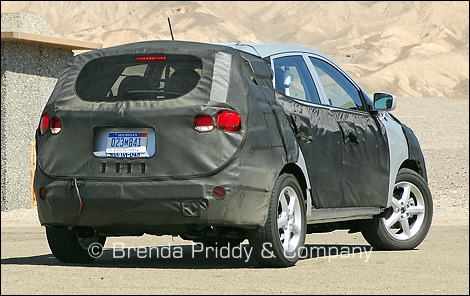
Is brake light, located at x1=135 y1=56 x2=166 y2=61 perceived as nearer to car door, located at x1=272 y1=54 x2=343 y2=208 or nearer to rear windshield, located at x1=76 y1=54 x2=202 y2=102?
rear windshield, located at x1=76 y1=54 x2=202 y2=102

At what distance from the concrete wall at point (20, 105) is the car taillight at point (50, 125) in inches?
446

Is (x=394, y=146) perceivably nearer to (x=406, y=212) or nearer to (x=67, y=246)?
(x=406, y=212)

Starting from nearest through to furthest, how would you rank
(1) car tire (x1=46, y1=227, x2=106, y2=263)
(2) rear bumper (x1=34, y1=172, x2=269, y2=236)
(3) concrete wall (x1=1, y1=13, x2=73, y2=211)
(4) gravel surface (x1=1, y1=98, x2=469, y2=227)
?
(2) rear bumper (x1=34, y1=172, x2=269, y2=236), (1) car tire (x1=46, y1=227, x2=106, y2=263), (4) gravel surface (x1=1, y1=98, x2=469, y2=227), (3) concrete wall (x1=1, y1=13, x2=73, y2=211)

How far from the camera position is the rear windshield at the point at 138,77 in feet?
27.7

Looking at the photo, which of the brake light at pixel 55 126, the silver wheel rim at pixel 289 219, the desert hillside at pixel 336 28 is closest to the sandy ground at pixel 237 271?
the silver wheel rim at pixel 289 219

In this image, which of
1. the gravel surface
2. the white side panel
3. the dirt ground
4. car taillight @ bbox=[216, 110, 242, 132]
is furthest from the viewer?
the gravel surface

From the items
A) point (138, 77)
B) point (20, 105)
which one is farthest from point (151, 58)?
point (20, 105)

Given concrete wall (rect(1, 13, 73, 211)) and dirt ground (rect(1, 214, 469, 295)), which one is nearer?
dirt ground (rect(1, 214, 469, 295))

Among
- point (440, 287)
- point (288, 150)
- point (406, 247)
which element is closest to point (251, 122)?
point (288, 150)

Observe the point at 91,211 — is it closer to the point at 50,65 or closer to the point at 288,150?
the point at 288,150

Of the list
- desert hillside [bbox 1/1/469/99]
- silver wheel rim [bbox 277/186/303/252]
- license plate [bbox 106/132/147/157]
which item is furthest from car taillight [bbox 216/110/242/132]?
desert hillside [bbox 1/1/469/99]

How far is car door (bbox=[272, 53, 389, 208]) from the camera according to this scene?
918cm

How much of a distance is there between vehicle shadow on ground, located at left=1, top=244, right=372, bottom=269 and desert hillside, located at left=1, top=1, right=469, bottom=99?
6072cm

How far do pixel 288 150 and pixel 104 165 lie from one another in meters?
1.46
